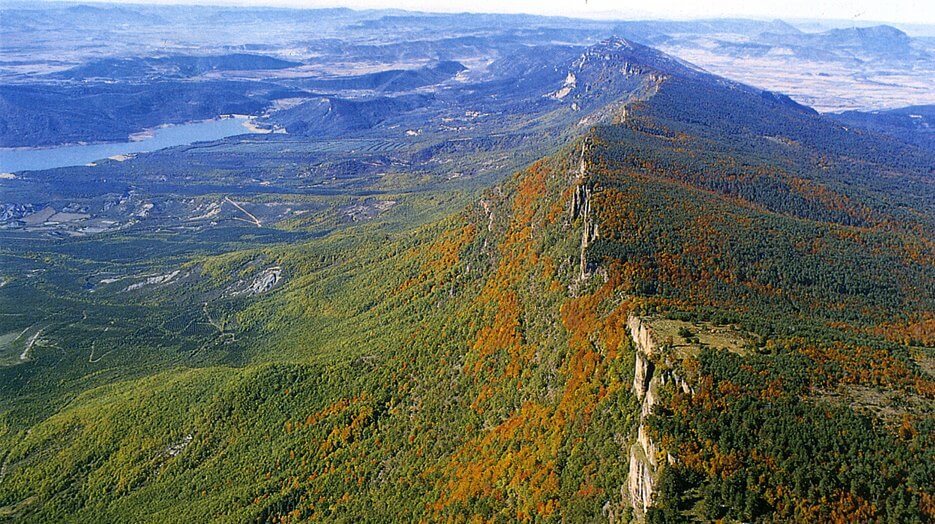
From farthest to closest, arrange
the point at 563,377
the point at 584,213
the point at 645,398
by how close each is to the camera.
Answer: the point at 584,213 < the point at 563,377 < the point at 645,398

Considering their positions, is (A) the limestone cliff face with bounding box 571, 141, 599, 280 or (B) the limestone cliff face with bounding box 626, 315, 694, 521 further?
(A) the limestone cliff face with bounding box 571, 141, 599, 280

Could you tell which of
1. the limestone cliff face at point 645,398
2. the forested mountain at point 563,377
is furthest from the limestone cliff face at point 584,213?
the limestone cliff face at point 645,398

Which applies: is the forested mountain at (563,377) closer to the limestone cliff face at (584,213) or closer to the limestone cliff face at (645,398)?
the limestone cliff face at (645,398)

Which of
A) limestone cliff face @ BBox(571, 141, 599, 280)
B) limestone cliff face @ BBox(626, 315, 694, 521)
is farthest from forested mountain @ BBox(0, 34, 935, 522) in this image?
limestone cliff face @ BBox(571, 141, 599, 280)


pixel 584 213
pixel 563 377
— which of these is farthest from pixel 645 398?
pixel 584 213

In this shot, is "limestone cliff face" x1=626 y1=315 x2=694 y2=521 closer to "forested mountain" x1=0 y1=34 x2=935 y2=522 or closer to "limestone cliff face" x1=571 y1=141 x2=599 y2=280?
"forested mountain" x1=0 y1=34 x2=935 y2=522

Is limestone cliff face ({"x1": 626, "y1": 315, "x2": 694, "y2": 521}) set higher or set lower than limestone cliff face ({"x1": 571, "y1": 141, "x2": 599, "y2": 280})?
lower

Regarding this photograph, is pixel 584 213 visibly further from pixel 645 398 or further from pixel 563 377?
pixel 645 398

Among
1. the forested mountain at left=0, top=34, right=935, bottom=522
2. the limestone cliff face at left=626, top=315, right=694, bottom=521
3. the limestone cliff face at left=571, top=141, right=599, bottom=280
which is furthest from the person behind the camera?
the limestone cliff face at left=571, top=141, right=599, bottom=280

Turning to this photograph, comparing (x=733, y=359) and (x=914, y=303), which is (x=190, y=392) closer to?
(x=733, y=359)
